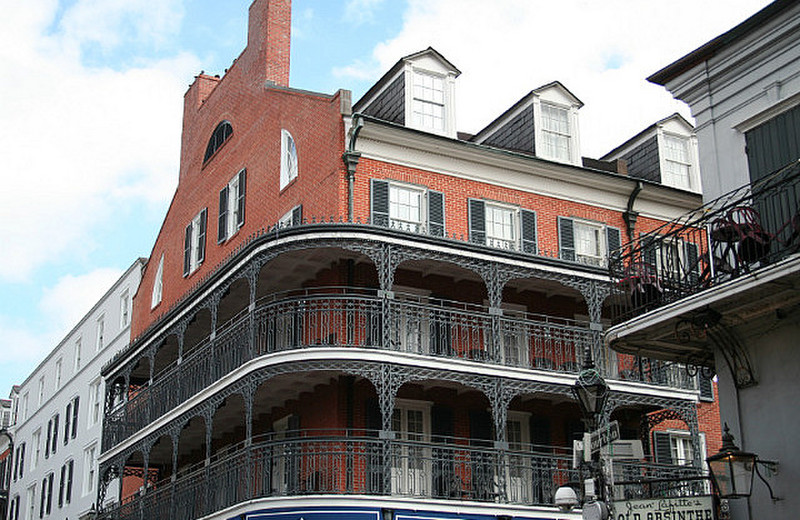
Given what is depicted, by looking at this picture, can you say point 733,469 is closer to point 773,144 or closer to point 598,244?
point 773,144

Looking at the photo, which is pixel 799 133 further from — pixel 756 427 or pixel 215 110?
pixel 215 110

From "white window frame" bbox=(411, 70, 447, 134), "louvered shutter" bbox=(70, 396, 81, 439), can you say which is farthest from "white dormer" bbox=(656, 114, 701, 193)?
"louvered shutter" bbox=(70, 396, 81, 439)

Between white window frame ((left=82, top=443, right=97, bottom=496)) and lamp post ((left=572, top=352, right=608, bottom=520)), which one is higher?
white window frame ((left=82, top=443, right=97, bottom=496))

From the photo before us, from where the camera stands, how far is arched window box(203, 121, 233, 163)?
103 ft

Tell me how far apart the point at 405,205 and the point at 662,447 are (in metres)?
9.20

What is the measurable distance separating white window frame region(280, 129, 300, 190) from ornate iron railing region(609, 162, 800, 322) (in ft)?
44.3

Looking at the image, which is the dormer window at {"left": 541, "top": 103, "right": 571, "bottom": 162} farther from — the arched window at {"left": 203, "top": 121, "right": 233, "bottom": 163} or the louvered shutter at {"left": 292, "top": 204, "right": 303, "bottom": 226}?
the arched window at {"left": 203, "top": 121, "right": 233, "bottom": 163}

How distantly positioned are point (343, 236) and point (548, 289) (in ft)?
20.5

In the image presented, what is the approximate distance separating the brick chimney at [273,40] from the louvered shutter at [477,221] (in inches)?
253

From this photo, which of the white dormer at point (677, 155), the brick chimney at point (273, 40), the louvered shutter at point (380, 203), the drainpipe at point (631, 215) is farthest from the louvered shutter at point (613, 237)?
the brick chimney at point (273, 40)

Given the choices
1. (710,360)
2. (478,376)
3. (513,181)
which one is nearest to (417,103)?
(513,181)

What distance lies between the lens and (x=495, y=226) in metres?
26.9

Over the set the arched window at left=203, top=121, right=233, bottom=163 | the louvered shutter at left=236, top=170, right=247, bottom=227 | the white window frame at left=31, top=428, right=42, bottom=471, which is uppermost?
the arched window at left=203, top=121, right=233, bottom=163

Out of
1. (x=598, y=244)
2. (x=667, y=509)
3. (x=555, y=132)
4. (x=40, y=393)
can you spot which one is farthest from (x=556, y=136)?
(x=40, y=393)
